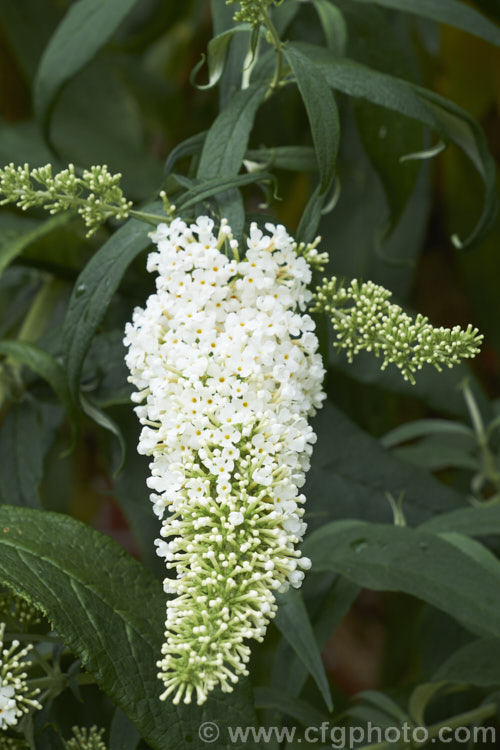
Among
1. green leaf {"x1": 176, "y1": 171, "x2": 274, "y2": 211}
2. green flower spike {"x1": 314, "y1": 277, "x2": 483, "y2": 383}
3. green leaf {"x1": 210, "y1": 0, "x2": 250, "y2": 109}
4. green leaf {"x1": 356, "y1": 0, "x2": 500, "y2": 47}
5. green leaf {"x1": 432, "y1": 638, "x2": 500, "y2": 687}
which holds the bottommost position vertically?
green leaf {"x1": 432, "y1": 638, "x2": 500, "y2": 687}

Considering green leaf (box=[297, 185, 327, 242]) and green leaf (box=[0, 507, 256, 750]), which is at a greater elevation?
green leaf (box=[297, 185, 327, 242])

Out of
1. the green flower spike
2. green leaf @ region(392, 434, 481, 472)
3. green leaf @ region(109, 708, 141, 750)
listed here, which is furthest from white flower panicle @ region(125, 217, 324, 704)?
green leaf @ region(392, 434, 481, 472)

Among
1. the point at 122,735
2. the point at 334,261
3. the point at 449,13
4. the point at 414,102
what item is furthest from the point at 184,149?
the point at 334,261

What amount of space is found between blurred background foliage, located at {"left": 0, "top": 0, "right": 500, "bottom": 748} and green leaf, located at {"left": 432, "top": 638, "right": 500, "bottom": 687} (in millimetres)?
107

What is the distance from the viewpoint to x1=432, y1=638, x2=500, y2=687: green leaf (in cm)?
57

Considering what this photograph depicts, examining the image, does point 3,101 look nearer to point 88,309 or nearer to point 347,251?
point 347,251

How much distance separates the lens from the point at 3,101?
1260mm

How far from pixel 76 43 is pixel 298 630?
490 mm

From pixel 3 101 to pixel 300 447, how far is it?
1035mm

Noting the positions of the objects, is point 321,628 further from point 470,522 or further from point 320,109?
point 320,109

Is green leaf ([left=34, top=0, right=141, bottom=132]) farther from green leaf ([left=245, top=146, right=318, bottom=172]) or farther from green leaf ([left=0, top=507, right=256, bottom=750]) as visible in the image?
green leaf ([left=0, top=507, right=256, bottom=750])

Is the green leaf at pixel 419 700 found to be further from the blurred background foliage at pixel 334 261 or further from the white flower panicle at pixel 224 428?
the white flower panicle at pixel 224 428

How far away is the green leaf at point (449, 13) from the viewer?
0.64 m

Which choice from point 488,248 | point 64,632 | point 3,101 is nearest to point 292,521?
point 64,632
